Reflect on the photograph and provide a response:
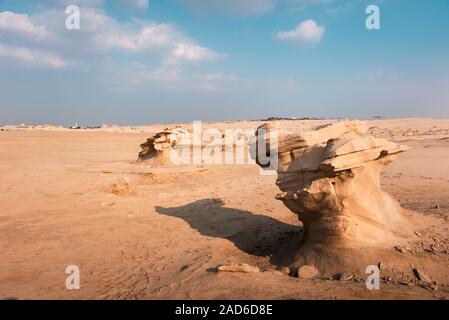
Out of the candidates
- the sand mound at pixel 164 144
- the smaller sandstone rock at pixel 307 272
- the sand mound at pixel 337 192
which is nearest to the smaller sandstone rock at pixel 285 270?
the smaller sandstone rock at pixel 307 272

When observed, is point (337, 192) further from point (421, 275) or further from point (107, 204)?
point (107, 204)

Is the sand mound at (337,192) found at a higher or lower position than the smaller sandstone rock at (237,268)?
higher

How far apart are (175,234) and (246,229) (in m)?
1.32

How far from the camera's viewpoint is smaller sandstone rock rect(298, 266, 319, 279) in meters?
4.79

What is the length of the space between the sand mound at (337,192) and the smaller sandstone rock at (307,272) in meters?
0.22

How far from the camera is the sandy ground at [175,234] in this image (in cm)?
427

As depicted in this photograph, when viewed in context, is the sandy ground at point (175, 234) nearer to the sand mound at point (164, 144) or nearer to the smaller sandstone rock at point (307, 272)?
the smaller sandstone rock at point (307, 272)

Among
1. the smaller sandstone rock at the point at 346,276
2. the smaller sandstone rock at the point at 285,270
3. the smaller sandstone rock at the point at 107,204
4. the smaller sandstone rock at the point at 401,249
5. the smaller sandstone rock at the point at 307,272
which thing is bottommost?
the smaller sandstone rock at the point at 285,270

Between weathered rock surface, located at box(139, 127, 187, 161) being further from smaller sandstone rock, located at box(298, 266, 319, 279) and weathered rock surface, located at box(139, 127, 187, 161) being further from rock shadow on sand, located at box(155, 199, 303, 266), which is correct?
smaller sandstone rock, located at box(298, 266, 319, 279)

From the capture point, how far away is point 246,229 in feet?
23.3

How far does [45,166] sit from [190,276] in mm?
12856

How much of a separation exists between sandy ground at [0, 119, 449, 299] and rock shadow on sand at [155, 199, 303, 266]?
0.07 feet

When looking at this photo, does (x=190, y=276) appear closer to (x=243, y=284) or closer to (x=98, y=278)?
(x=243, y=284)
